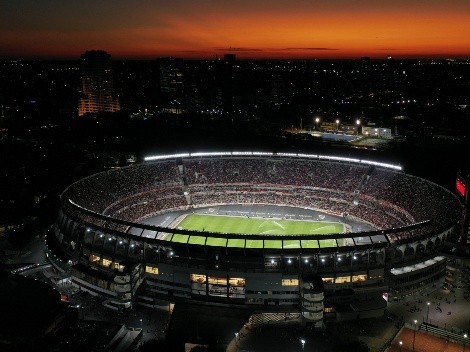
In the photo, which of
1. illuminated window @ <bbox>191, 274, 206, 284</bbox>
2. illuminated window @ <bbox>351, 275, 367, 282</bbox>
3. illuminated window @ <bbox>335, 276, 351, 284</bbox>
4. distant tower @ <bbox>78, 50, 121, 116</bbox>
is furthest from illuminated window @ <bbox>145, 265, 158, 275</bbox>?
distant tower @ <bbox>78, 50, 121, 116</bbox>

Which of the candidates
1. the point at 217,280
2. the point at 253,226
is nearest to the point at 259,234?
the point at 253,226

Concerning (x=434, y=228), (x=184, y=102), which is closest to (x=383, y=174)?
(x=434, y=228)

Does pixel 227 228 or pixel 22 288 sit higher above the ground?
pixel 22 288

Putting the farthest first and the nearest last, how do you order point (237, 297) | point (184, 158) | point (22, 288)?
point (184, 158), point (237, 297), point (22, 288)

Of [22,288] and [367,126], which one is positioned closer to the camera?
[22,288]

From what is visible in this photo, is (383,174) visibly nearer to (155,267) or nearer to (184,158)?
(184,158)

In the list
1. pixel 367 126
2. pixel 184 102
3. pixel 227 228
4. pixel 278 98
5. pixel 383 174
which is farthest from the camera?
pixel 278 98
